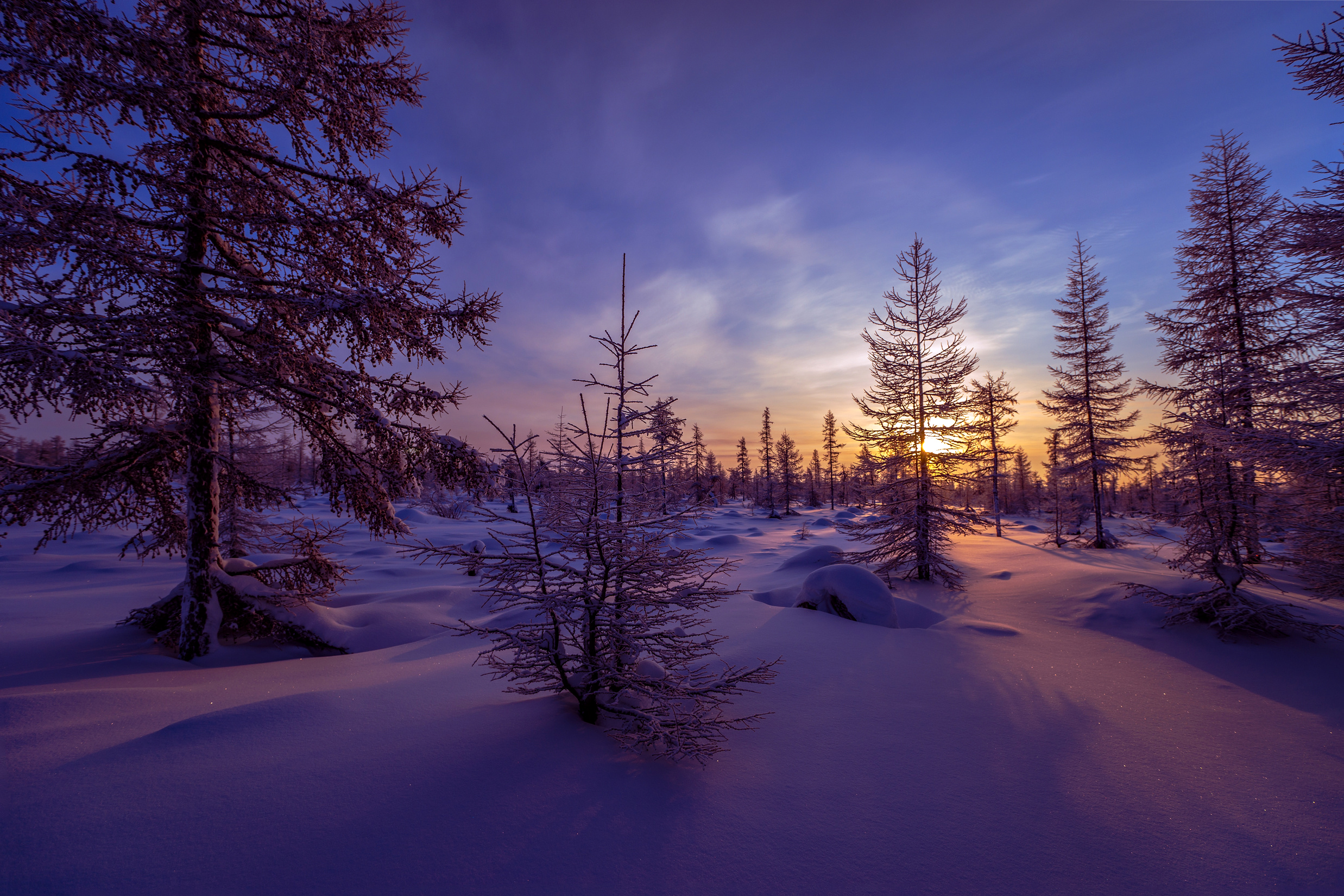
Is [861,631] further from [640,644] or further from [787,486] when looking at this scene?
[787,486]

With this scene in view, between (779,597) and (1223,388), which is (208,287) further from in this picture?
(1223,388)

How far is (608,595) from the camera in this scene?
12.0ft

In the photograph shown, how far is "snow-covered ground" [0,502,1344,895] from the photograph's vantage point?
2.43 m

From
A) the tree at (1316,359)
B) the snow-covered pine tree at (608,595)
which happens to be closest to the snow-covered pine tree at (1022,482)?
the tree at (1316,359)

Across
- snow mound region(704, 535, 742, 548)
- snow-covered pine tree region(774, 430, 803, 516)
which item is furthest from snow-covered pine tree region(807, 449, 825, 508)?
snow mound region(704, 535, 742, 548)

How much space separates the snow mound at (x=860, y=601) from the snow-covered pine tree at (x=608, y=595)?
4.74 meters

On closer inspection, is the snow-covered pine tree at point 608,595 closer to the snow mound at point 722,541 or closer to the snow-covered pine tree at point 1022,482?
the snow mound at point 722,541

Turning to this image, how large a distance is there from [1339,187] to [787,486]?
38923 mm

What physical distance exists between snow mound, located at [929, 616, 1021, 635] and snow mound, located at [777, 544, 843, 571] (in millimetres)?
4299

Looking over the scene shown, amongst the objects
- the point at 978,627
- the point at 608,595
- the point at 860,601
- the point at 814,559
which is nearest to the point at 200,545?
the point at 608,595

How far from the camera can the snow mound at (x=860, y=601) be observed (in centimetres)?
Result: 775

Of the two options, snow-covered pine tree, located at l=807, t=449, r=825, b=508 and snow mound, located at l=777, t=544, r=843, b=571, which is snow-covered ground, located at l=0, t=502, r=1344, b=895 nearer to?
snow mound, located at l=777, t=544, r=843, b=571

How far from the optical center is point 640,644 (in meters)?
3.61

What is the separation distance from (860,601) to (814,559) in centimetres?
479
